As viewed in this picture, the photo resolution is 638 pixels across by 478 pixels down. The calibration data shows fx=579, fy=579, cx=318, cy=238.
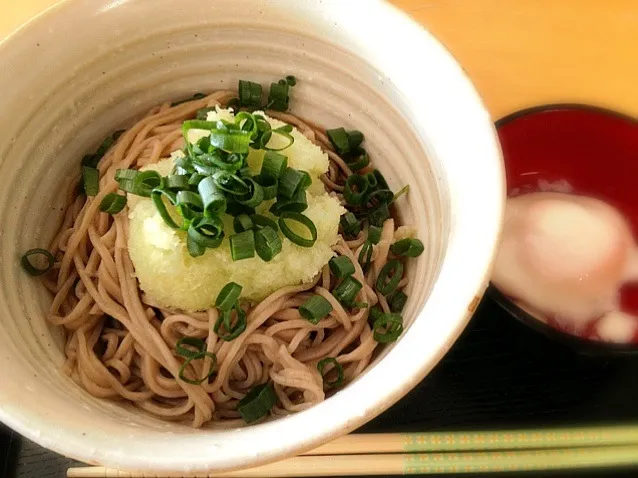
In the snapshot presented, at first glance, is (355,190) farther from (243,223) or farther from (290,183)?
(243,223)

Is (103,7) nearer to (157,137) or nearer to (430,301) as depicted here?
(157,137)

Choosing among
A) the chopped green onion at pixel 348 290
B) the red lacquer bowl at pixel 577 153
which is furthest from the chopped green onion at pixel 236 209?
the red lacquer bowl at pixel 577 153

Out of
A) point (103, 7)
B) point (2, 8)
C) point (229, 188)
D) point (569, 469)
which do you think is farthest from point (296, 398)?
point (2, 8)

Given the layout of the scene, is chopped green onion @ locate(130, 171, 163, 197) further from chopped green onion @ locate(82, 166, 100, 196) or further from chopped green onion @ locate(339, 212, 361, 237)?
chopped green onion @ locate(339, 212, 361, 237)

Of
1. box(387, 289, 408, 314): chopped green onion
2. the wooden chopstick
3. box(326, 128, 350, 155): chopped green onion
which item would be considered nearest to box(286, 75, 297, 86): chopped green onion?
box(326, 128, 350, 155): chopped green onion

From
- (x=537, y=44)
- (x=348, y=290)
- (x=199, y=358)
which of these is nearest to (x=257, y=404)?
(x=199, y=358)

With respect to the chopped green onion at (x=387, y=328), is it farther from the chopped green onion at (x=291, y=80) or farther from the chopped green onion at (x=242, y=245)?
the chopped green onion at (x=291, y=80)

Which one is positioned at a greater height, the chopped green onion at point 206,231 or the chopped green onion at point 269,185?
the chopped green onion at point 269,185

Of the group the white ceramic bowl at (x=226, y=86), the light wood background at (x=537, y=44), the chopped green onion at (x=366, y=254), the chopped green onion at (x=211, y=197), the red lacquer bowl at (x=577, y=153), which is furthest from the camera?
the light wood background at (x=537, y=44)
